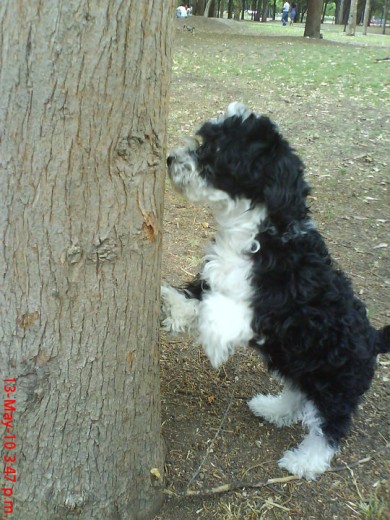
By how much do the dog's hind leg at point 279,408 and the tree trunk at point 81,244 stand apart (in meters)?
1.02

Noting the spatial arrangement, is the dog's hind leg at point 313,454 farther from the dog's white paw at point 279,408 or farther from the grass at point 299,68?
the grass at point 299,68

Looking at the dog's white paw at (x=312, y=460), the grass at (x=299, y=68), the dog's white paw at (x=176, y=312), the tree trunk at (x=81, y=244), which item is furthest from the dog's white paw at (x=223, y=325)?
the grass at (x=299, y=68)

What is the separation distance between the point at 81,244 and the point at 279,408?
1916mm

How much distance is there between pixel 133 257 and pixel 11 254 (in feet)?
1.50

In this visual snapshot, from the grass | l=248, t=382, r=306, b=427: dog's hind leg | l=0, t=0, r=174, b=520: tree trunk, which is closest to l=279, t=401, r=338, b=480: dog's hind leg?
l=248, t=382, r=306, b=427: dog's hind leg

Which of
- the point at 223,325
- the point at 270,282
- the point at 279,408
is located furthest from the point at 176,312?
the point at 279,408

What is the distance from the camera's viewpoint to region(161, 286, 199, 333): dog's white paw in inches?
118

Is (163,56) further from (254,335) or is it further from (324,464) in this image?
(324,464)

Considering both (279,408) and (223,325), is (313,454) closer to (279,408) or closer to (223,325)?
(279,408)

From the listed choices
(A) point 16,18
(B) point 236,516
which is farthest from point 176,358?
(A) point 16,18

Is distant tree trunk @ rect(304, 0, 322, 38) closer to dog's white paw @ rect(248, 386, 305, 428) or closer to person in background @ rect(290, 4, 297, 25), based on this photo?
dog's white paw @ rect(248, 386, 305, 428)

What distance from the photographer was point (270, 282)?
8.96 feet

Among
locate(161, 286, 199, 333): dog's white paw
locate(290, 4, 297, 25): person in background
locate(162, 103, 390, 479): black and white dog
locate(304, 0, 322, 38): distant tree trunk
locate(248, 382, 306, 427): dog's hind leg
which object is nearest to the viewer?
locate(162, 103, 390, 479): black and white dog

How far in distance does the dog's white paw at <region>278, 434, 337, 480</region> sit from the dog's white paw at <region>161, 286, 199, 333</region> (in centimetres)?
96
